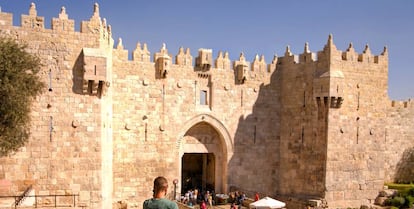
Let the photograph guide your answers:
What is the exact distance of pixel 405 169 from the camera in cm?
2606

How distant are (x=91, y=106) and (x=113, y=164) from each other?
14.8ft

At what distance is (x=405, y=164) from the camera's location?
2612 centimetres

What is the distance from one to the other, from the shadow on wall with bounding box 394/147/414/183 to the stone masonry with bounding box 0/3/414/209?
487cm

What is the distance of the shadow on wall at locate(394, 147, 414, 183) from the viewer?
25.9 m

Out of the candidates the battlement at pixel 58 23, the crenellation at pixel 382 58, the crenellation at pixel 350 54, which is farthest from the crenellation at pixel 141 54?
the crenellation at pixel 382 58

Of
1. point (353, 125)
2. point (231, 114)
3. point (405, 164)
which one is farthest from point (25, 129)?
point (405, 164)

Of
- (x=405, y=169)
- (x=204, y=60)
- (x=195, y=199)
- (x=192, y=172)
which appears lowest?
(x=195, y=199)

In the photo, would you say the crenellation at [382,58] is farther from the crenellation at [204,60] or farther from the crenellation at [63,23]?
the crenellation at [63,23]

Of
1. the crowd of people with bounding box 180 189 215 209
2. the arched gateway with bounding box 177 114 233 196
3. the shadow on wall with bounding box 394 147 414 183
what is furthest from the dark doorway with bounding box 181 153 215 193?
the shadow on wall with bounding box 394 147 414 183

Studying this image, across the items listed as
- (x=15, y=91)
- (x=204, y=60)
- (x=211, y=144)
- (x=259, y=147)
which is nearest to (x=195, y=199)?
(x=211, y=144)

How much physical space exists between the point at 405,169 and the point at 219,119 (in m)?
13.0

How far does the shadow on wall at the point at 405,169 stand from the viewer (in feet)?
84.9

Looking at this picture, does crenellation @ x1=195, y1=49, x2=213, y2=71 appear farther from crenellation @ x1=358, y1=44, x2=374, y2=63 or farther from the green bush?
the green bush

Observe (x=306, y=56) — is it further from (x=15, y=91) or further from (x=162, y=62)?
(x=15, y=91)
